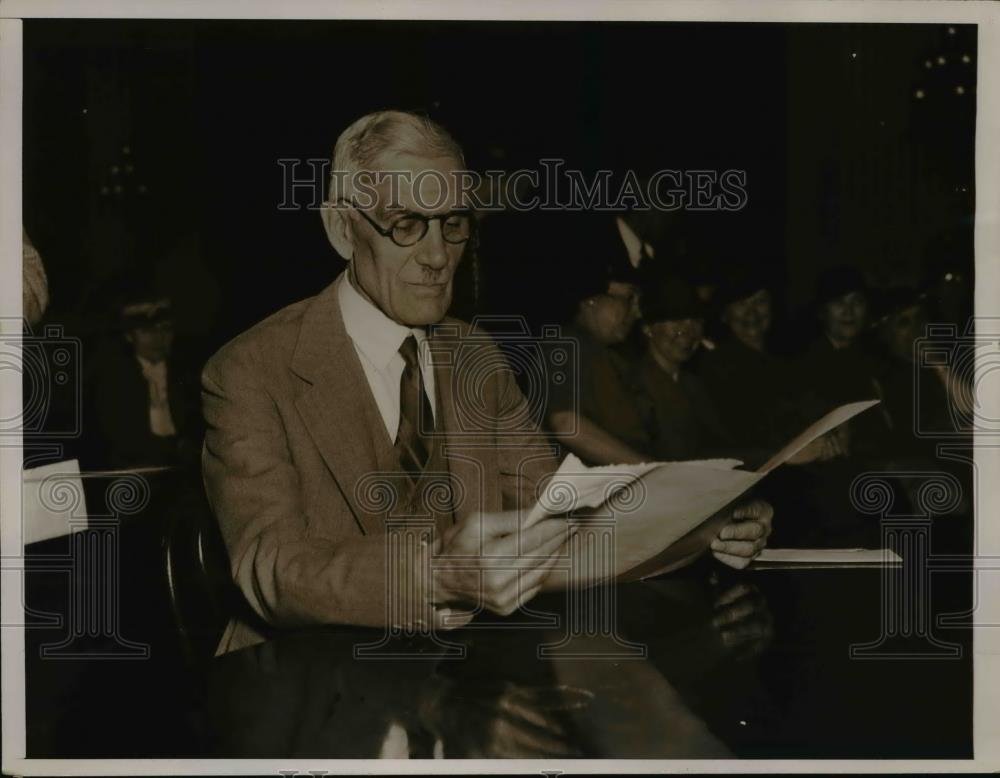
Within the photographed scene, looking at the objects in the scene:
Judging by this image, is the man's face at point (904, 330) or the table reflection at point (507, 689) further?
the man's face at point (904, 330)

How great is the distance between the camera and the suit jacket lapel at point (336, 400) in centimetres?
208

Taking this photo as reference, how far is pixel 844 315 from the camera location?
217cm

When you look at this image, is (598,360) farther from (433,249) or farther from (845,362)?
(845,362)

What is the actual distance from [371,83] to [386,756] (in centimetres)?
126

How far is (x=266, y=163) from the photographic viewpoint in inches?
83.3

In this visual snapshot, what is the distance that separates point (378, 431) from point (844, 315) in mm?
918

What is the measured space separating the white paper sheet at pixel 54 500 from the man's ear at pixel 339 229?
0.66m

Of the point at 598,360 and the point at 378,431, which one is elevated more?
the point at 598,360

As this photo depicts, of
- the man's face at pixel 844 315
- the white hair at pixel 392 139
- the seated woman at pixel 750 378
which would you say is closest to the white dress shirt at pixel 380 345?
the white hair at pixel 392 139

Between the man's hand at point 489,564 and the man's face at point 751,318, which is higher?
the man's face at point 751,318

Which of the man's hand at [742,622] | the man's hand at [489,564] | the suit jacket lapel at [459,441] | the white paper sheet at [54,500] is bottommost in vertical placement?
the man's hand at [742,622]

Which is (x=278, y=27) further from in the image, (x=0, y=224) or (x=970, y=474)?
(x=970, y=474)

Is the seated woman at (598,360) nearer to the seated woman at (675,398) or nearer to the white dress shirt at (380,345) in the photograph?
the seated woman at (675,398)

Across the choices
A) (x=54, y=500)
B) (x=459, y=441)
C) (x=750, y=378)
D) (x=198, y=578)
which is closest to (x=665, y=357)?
(x=750, y=378)
